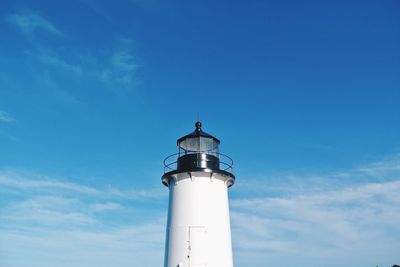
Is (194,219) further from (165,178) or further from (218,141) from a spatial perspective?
(218,141)

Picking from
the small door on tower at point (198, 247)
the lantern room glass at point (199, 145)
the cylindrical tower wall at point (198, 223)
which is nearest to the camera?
the small door on tower at point (198, 247)

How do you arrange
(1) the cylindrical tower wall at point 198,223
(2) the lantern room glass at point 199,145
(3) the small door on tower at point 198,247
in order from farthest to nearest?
(2) the lantern room glass at point 199,145, (1) the cylindrical tower wall at point 198,223, (3) the small door on tower at point 198,247

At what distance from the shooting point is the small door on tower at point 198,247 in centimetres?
1275

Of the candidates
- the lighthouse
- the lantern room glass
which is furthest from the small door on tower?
the lantern room glass

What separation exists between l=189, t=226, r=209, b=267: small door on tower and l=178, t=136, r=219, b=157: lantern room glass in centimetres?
279

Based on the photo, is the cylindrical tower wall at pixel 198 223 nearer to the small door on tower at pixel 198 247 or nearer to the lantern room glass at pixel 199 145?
the small door on tower at pixel 198 247

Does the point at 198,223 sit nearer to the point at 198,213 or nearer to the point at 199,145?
the point at 198,213

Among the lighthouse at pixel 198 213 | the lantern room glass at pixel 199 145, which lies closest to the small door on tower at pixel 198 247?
the lighthouse at pixel 198 213

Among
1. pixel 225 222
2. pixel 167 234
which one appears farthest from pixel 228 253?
pixel 167 234

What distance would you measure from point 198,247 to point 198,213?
1.05 m

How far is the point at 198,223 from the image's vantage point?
13.1 m

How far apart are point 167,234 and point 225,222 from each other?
1.95 metres

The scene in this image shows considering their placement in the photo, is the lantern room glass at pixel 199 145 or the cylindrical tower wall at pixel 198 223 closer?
the cylindrical tower wall at pixel 198 223

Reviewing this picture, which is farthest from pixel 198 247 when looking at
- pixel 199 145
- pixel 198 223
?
pixel 199 145
